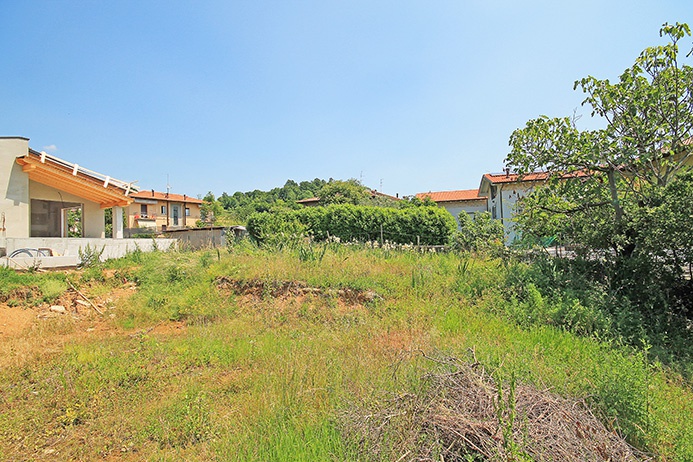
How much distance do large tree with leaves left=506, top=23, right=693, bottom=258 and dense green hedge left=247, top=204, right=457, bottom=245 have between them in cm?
883

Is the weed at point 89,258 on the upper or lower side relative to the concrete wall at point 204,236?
lower

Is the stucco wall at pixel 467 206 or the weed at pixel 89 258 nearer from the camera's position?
the weed at pixel 89 258

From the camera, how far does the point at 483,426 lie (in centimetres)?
249

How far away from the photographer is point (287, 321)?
668 cm

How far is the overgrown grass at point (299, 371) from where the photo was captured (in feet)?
9.81

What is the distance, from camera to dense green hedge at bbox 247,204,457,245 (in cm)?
1641

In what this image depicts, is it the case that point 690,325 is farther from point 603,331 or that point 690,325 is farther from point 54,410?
point 54,410

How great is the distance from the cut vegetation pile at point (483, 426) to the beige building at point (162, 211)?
3879 centimetres

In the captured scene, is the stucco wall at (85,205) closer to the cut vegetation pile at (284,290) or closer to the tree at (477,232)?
the cut vegetation pile at (284,290)

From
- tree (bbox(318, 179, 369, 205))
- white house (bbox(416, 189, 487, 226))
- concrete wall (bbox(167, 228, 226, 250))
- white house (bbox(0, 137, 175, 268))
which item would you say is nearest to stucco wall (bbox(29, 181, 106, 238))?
white house (bbox(0, 137, 175, 268))

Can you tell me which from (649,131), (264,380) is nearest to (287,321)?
(264,380)

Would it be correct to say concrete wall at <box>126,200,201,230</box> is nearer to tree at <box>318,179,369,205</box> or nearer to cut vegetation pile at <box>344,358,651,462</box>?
tree at <box>318,179,369,205</box>

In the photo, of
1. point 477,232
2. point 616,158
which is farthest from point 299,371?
point 477,232

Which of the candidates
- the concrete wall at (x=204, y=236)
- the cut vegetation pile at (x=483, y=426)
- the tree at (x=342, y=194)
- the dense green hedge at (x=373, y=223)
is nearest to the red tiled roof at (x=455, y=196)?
the tree at (x=342, y=194)
